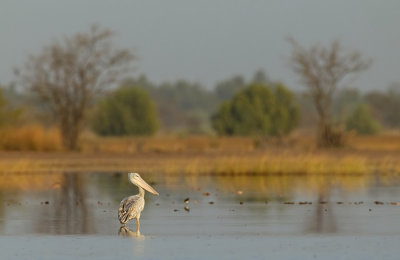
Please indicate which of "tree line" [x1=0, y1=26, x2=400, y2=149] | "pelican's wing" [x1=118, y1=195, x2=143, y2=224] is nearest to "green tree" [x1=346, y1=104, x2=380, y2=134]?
"tree line" [x1=0, y1=26, x2=400, y2=149]

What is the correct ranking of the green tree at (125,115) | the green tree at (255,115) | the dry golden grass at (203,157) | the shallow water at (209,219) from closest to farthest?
the shallow water at (209,219) < the dry golden grass at (203,157) < the green tree at (255,115) < the green tree at (125,115)

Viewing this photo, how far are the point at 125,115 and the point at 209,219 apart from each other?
61568 millimetres

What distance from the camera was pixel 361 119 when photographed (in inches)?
3238

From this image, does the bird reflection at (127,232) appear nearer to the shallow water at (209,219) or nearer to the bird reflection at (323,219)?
the shallow water at (209,219)

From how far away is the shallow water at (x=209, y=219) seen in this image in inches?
523

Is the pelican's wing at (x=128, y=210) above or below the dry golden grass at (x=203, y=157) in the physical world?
below

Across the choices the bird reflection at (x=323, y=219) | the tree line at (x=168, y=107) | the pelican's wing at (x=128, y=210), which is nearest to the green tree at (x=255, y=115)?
the tree line at (x=168, y=107)

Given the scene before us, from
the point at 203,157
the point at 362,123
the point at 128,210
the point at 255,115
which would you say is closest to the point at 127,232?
the point at 128,210

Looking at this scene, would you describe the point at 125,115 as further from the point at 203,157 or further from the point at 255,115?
the point at 203,157

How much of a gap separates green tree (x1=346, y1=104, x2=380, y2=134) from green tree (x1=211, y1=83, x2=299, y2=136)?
12748 mm

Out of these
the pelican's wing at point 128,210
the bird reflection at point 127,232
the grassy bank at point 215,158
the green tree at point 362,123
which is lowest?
the bird reflection at point 127,232

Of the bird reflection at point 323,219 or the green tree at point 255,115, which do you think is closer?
the bird reflection at point 323,219

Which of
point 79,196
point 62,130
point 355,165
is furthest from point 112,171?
point 62,130

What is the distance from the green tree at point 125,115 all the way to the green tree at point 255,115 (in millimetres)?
11348
